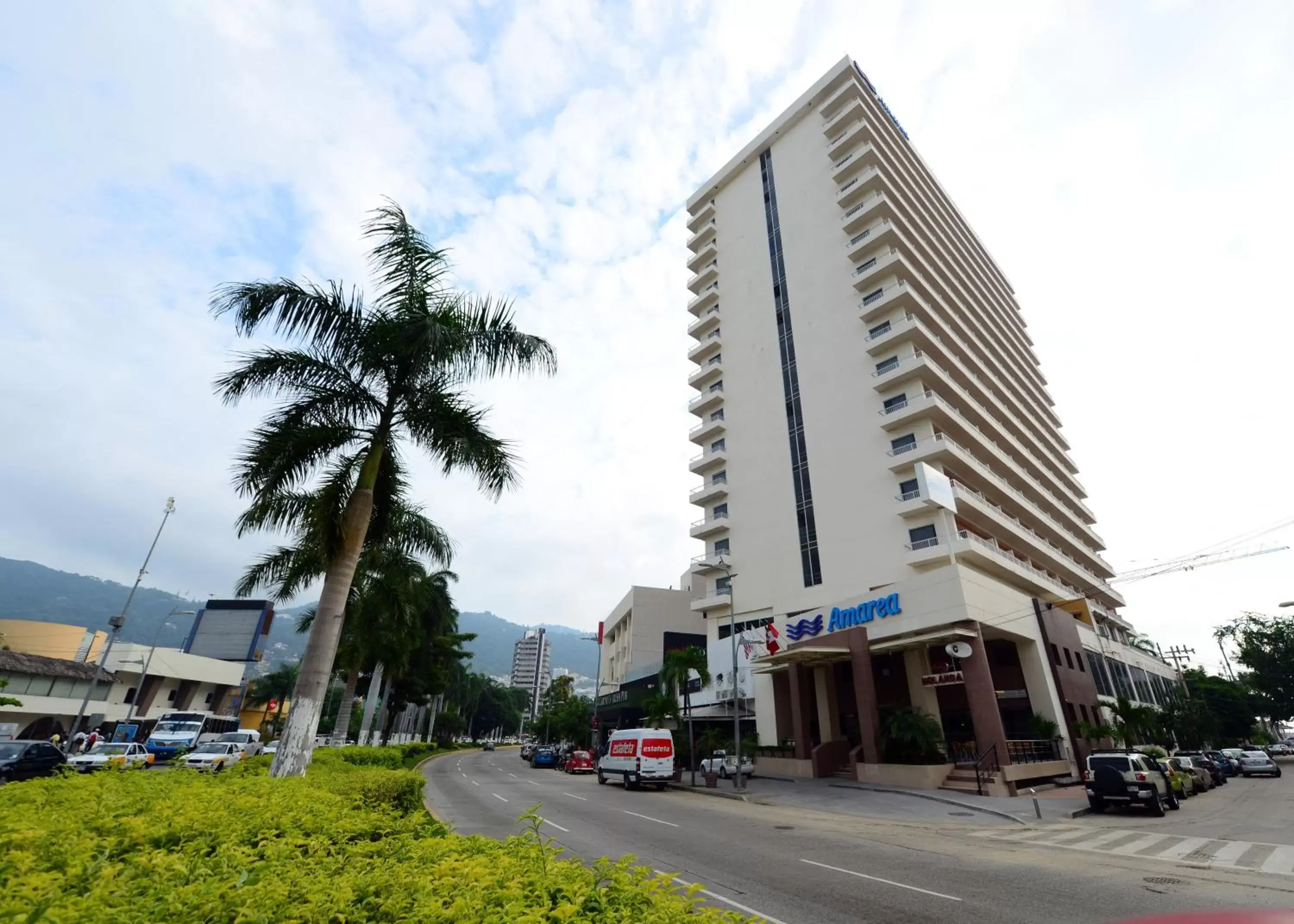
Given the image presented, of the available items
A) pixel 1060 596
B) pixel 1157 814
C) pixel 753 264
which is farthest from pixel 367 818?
pixel 753 264

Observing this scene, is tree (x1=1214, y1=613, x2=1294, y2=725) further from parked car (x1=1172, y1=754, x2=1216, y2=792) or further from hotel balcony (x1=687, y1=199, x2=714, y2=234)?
hotel balcony (x1=687, y1=199, x2=714, y2=234)

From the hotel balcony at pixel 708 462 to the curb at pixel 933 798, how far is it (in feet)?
83.8

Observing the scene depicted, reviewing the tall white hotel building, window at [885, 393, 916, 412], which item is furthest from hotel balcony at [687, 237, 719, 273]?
window at [885, 393, 916, 412]

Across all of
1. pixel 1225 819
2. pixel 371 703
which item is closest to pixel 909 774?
pixel 1225 819

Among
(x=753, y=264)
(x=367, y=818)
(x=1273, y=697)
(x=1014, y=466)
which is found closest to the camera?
(x=367, y=818)

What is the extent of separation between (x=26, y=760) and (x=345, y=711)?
12.4 m

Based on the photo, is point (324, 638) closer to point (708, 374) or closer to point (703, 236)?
point (708, 374)

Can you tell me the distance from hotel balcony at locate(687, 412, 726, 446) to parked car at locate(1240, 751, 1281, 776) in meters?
42.3

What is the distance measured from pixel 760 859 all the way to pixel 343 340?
46.3ft

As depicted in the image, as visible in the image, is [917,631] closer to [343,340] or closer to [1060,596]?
[1060,596]

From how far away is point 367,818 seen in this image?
19.7ft

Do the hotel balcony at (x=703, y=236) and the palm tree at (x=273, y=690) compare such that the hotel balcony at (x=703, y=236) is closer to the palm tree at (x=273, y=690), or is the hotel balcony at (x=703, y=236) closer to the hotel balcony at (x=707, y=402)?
the hotel balcony at (x=707, y=402)

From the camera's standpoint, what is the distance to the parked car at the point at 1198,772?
88.7ft

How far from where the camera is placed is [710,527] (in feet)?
153
